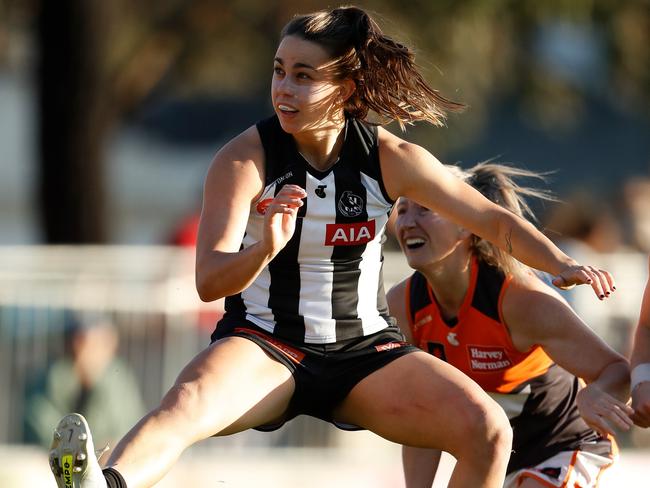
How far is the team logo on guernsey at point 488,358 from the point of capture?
517cm

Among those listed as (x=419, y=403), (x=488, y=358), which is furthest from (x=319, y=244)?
(x=488, y=358)

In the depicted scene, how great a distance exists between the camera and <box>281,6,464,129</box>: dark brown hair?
454 centimetres

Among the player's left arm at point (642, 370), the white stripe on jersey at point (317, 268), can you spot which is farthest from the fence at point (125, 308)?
the white stripe on jersey at point (317, 268)

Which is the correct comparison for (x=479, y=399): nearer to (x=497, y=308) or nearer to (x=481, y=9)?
(x=497, y=308)

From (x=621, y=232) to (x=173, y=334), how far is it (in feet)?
12.7

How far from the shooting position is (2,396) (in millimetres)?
→ 8578

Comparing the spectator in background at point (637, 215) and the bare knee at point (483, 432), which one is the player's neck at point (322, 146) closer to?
the bare knee at point (483, 432)

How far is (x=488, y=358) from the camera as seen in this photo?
204 inches

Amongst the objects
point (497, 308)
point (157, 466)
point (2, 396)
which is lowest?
point (2, 396)

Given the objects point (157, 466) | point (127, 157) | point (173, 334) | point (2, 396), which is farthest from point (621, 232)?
point (127, 157)

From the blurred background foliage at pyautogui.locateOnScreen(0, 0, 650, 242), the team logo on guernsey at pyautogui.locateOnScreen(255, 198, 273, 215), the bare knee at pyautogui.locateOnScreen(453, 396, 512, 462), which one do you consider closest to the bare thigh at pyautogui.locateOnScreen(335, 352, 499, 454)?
the bare knee at pyautogui.locateOnScreen(453, 396, 512, 462)

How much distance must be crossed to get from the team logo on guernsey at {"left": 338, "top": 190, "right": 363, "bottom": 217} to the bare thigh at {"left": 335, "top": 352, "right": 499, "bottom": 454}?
52 cm

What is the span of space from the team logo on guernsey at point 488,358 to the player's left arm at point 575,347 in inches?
3.2

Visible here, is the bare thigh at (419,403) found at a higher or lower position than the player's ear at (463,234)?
lower
